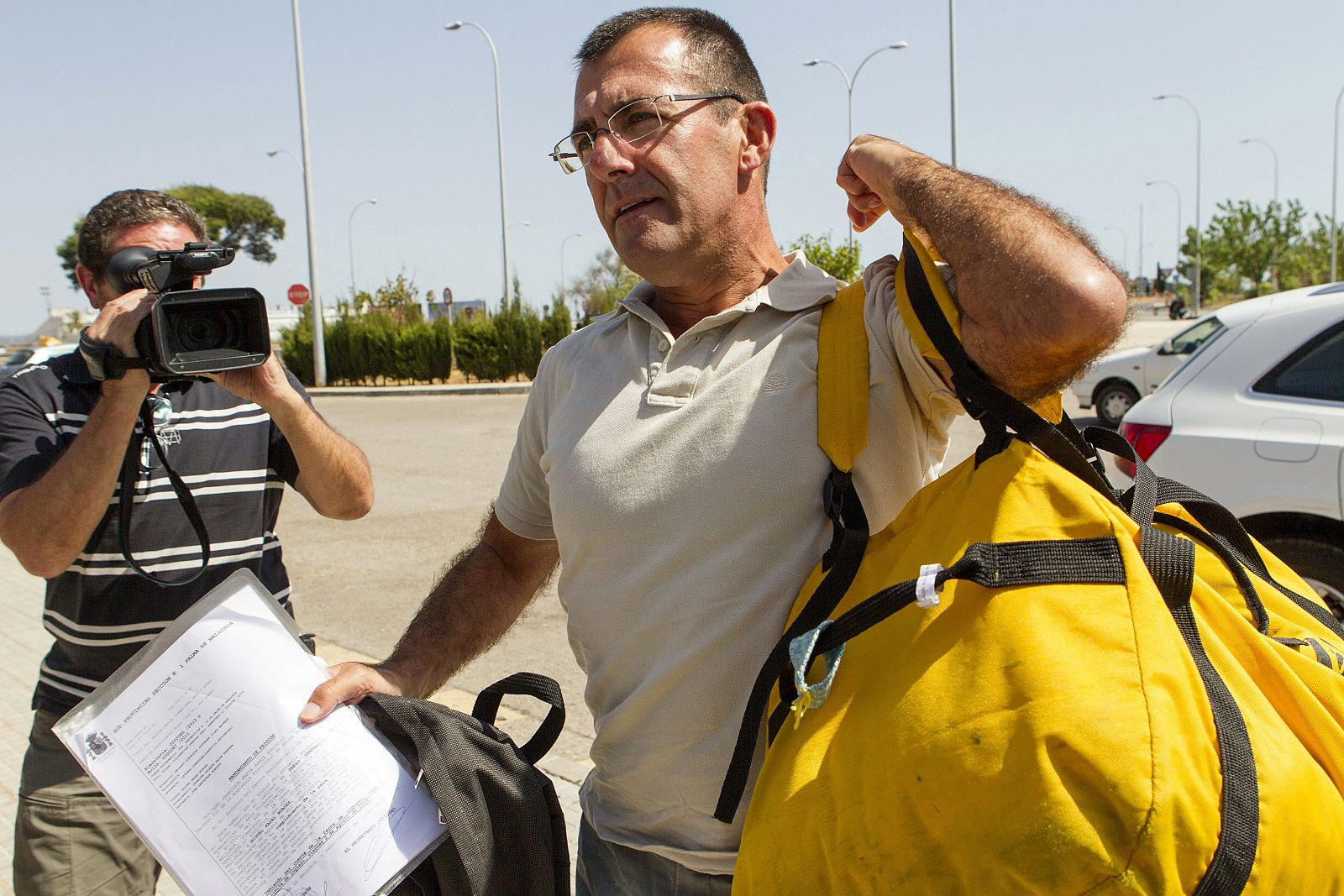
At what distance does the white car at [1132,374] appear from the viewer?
13.9 m

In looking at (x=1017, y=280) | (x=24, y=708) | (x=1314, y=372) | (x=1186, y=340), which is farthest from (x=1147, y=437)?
(x=1186, y=340)

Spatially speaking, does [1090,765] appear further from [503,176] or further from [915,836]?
[503,176]

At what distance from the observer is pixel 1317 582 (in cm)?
448

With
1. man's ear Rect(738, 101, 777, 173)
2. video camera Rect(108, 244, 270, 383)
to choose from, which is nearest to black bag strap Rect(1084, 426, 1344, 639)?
man's ear Rect(738, 101, 777, 173)

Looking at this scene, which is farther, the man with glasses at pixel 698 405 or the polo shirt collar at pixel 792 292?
the polo shirt collar at pixel 792 292

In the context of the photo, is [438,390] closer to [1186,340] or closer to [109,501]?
[1186,340]

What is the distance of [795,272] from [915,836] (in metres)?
0.97

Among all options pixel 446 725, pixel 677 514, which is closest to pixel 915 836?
pixel 677 514

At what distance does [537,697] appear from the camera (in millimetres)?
1808

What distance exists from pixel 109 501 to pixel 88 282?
63 cm

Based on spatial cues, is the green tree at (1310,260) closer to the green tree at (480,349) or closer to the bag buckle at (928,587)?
the green tree at (480,349)

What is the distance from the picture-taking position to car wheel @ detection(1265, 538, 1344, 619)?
173 inches
